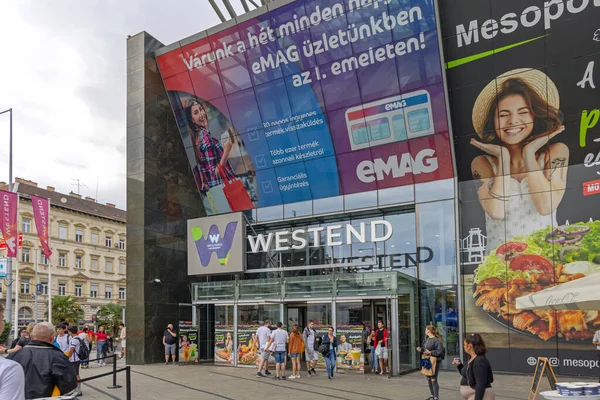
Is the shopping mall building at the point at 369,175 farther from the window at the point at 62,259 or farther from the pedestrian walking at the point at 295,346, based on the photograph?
the window at the point at 62,259

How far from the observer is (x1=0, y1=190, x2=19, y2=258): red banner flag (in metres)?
24.6

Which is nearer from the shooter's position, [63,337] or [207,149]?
[63,337]

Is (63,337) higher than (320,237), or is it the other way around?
(320,237)

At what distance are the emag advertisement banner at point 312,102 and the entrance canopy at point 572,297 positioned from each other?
37.7 feet

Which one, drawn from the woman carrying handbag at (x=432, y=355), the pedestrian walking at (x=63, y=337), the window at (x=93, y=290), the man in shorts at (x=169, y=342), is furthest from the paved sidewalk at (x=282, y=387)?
the window at (x=93, y=290)

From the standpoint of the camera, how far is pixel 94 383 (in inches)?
685

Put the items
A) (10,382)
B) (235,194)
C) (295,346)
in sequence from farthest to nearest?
1. (235,194)
2. (295,346)
3. (10,382)

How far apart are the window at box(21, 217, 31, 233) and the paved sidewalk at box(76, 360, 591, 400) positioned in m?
49.0

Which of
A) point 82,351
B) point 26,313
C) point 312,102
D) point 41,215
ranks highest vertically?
point 312,102

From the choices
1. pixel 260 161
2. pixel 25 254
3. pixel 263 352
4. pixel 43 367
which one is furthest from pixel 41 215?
pixel 25 254

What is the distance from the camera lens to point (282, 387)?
15.9 m

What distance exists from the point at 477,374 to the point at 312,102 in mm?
15511

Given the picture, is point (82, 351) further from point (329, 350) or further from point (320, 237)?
point (320, 237)

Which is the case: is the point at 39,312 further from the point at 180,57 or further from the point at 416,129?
the point at 416,129
